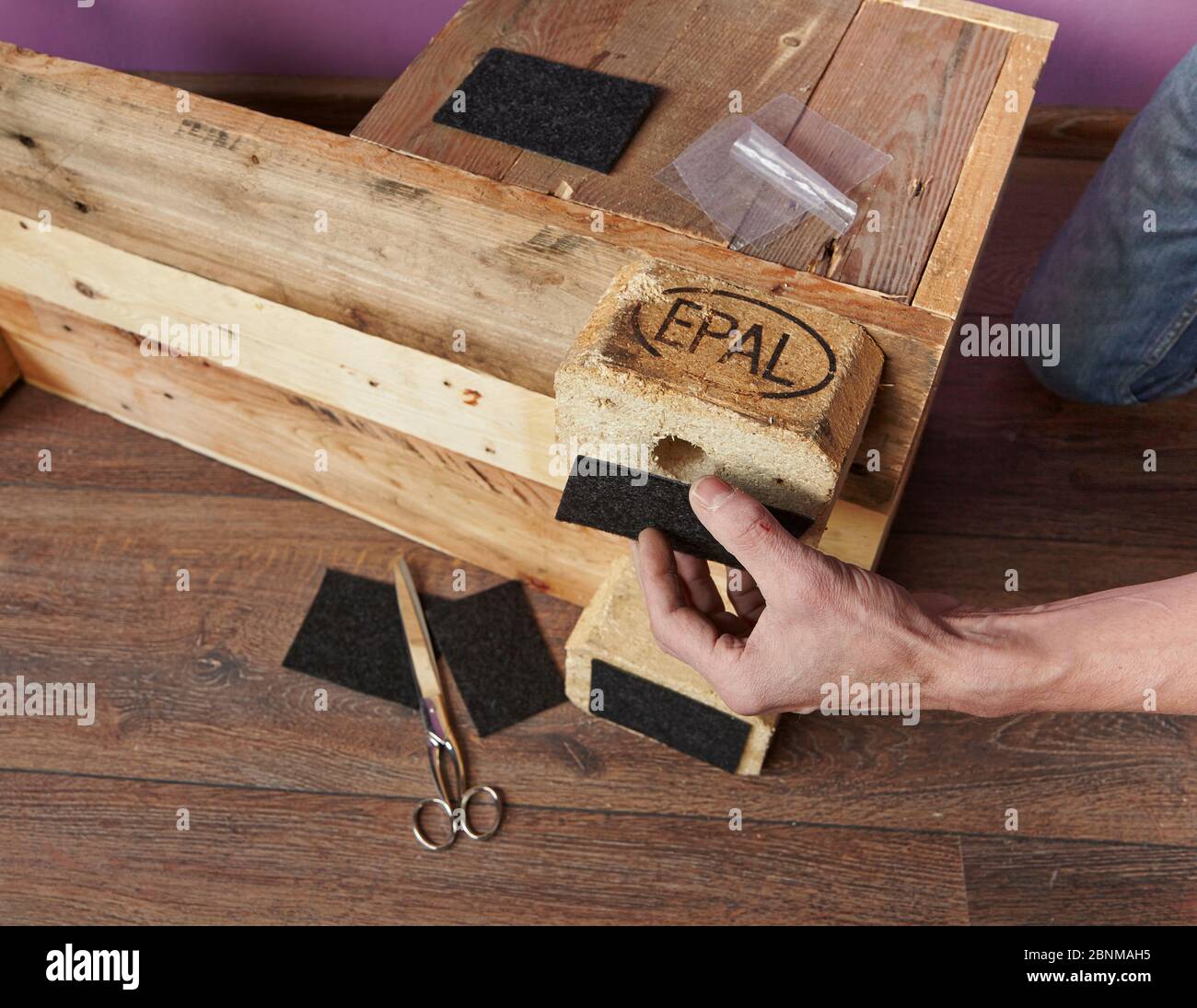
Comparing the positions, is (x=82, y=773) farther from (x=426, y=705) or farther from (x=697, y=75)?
(x=697, y=75)

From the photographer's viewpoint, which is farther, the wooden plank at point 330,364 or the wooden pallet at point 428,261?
the wooden plank at point 330,364

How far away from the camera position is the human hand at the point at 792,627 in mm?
911

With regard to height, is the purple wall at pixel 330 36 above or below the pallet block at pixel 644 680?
above

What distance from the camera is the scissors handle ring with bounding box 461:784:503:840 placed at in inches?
51.1

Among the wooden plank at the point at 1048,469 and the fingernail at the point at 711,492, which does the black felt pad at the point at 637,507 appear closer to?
the fingernail at the point at 711,492

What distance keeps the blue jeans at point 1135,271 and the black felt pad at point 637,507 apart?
93cm

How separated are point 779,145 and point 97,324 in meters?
0.91

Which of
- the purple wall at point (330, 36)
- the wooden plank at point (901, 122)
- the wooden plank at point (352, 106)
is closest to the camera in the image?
the wooden plank at point (901, 122)

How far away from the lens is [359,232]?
1164 millimetres

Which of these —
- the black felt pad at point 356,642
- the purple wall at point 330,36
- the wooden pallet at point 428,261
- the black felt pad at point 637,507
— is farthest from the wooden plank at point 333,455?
the purple wall at point 330,36

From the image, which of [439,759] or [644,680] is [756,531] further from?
[439,759]

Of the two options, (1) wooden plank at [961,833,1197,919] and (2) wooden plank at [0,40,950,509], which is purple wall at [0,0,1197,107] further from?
(1) wooden plank at [961,833,1197,919]

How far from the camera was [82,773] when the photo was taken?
1.34 metres

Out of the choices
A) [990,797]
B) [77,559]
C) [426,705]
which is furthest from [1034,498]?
[77,559]
